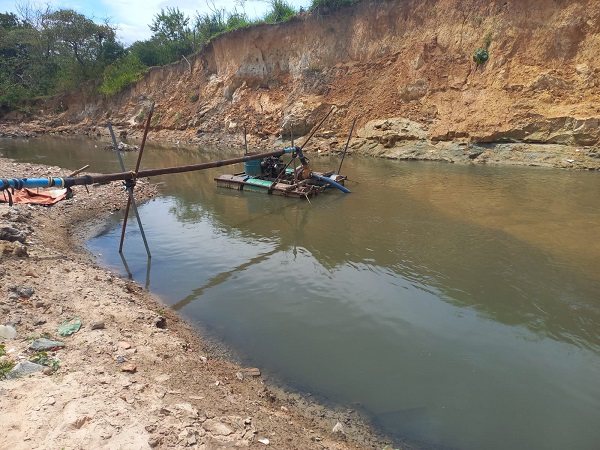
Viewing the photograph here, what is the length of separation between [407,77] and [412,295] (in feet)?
66.2

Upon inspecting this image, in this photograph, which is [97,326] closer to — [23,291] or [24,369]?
[24,369]

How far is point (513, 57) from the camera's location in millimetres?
21062

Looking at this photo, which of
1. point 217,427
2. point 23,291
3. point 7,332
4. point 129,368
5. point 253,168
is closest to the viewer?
point 217,427

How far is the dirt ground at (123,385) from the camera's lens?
335cm

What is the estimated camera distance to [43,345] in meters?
4.47

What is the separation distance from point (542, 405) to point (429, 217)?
287 inches

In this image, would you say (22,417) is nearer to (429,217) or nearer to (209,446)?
(209,446)

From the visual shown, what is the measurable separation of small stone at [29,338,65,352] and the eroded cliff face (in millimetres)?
19818

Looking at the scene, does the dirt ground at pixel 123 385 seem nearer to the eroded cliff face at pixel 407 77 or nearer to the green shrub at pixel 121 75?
the eroded cliff face at pixel 407 77

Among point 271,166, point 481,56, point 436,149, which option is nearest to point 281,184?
point 271,166

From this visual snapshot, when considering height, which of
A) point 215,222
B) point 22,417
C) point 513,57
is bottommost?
point 215,222

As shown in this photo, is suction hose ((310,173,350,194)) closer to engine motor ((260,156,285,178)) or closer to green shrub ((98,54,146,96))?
engine motor ((260,156,285,178))

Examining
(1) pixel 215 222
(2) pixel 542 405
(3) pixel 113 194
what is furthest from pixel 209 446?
(3) pixel 113 194

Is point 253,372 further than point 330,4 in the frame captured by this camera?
No
